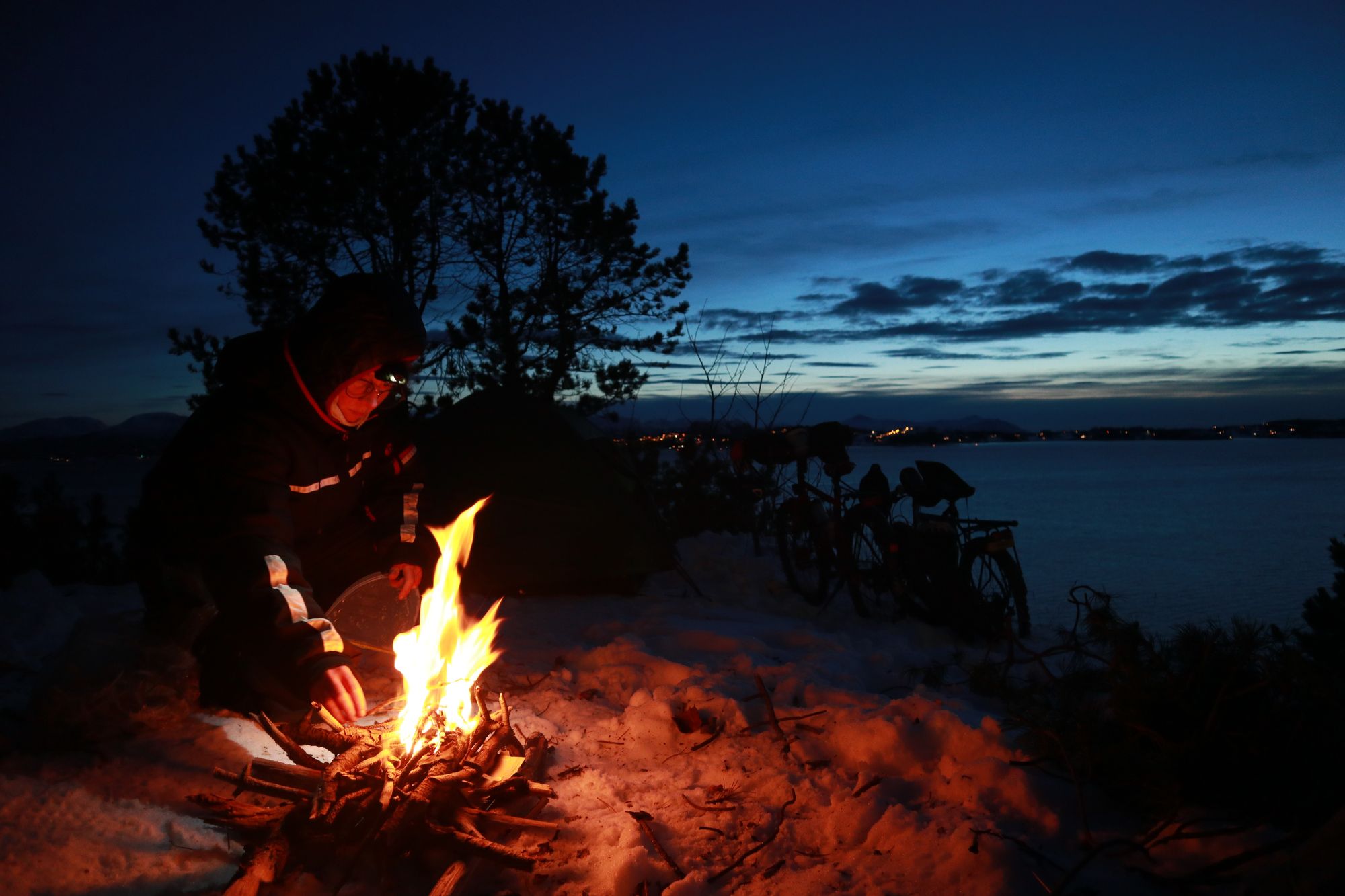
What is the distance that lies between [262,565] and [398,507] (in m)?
1.40

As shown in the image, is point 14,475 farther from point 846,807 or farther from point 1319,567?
point 1319,567

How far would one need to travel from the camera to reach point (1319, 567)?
7.32m

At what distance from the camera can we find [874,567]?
5.62 meters

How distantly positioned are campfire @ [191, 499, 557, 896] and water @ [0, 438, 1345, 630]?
401cm

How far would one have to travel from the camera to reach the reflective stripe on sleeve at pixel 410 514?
383 cm

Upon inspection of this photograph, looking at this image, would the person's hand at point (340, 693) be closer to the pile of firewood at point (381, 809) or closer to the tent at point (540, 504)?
the pile of firewood at point (381, 809)

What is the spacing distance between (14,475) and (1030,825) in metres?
8.33

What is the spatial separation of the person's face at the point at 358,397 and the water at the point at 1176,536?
4416 millimetres

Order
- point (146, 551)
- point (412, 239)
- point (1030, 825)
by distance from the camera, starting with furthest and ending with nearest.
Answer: point (412, 239)
point (146, 551)
point (1030, 825)

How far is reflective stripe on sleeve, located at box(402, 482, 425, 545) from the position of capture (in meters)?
3.83

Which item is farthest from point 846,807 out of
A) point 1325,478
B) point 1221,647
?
point 1325,478

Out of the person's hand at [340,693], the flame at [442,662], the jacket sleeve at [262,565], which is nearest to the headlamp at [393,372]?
the jacket sleeve at [262,565]

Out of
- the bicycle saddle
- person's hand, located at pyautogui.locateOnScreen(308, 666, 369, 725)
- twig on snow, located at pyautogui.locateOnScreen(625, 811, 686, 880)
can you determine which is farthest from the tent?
twig on snow, located at pyautogui.locateOnScreen(625, 811, 686, 880)

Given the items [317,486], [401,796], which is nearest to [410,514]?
[317,486]
